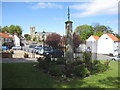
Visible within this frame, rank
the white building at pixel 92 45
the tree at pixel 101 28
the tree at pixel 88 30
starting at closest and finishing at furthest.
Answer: the white building at pixel 92 45, the tree at pixel 88 30, the tree at pixel 101 28

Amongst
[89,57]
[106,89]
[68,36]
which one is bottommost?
[106,89]

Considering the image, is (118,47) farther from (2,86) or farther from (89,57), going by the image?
(2,86)

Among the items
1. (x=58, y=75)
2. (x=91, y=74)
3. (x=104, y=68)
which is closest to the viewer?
(x=58, y=75)

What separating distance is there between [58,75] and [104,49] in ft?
94.3

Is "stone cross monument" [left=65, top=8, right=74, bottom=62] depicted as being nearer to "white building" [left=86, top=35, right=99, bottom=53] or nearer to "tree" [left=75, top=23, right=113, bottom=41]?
"white building" [left=86, top=35, right=99, bottom=53]

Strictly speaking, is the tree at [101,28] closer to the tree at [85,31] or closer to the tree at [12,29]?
the tree at [85,31]

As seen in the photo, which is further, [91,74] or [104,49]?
[104,49]

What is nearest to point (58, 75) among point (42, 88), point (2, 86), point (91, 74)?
point (42, 88)

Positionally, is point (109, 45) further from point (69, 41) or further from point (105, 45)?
point (69, 41)

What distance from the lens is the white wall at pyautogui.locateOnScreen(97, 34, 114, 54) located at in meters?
32.1

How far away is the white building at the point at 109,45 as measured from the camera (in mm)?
31734

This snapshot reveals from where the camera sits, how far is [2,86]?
593 centimetres

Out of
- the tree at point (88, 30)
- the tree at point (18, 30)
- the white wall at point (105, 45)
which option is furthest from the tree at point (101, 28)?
the tree at point (18, 30)

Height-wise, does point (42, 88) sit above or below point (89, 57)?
below
